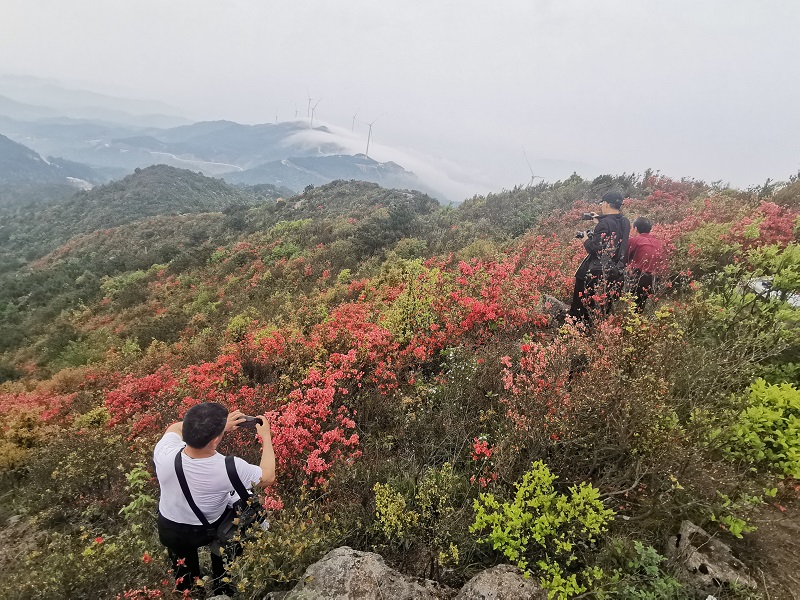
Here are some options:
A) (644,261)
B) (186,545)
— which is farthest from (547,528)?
(644,261)

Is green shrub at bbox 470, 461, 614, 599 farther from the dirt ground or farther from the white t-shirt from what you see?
the white t-shirt

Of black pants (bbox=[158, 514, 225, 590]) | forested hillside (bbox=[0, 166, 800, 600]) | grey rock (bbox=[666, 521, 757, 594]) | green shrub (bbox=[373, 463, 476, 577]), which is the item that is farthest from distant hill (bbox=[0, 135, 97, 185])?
grey rock (bbox=[666, 521, 757, 594])

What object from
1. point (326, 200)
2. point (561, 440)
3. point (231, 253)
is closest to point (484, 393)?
point (561, 440)

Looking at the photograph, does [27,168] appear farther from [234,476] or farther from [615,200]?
[615,200]

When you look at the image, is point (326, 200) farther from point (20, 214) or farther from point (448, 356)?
point (20, 214)

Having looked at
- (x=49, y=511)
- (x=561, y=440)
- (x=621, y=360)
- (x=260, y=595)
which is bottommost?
(x=49, y=511)

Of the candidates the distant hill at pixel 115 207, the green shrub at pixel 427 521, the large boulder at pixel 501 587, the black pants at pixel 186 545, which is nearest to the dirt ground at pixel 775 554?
the large boulder at pixel 501 587

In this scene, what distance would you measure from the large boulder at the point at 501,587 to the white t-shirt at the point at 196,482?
185 cm

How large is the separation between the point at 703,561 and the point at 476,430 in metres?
2.32

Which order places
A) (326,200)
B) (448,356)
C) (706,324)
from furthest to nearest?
(326,200)
(448,356)
(706,324)

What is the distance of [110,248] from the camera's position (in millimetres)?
35000

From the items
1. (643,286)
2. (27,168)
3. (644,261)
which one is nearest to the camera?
(644,261)

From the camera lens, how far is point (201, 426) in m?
2.89

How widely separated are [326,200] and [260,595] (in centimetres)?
3849
